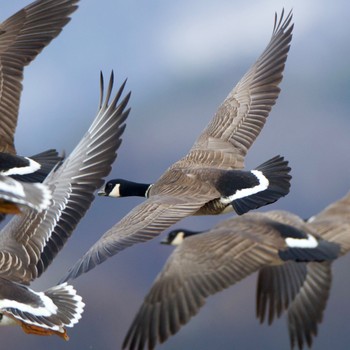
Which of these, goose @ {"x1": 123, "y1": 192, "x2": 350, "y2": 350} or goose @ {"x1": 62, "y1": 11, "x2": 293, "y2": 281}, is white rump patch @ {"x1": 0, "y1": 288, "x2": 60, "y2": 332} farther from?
goose @ {"x1": 123, "y1": 192, "x2": 350, "y2": 350}

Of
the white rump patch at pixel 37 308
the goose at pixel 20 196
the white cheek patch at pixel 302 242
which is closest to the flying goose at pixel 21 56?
the white rump patch at pixel 37 308

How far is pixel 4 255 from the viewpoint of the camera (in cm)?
769

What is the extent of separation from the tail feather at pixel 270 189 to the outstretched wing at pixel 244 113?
0.43 m

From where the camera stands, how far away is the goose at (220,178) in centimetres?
794

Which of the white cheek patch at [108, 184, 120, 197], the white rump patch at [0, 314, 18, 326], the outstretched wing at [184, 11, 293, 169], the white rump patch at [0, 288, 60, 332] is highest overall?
the outstretched wing at [184, 11, 293, 169]

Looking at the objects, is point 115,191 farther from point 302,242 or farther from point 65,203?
point 302,242

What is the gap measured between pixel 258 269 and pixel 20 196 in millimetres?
1472

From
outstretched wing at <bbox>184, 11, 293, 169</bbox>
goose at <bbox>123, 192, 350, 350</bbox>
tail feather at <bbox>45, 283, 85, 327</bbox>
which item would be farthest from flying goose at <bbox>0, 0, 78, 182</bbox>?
goose at <bbox>123, 192, 350, 350</bbox>

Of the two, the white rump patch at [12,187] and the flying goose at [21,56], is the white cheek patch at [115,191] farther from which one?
the white rump patch at [12,187]

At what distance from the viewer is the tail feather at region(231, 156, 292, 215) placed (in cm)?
841

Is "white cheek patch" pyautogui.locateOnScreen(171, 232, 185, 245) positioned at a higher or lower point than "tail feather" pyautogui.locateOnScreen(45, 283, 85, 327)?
higher

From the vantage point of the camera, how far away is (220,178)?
29.0 ft

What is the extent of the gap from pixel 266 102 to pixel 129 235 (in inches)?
104

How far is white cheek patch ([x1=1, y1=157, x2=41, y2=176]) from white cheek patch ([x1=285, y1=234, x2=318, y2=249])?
3.19 metres
